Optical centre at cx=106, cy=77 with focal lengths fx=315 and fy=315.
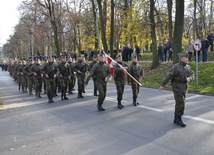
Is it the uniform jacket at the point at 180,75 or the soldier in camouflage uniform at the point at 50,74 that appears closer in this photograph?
the uniform jacket at the point at 180,75

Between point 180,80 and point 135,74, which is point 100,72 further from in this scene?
point 180,80

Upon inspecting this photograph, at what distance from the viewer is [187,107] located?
10906 millimetres

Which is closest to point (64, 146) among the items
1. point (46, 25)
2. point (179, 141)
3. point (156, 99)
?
point (179, 141)

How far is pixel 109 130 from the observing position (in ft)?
26.7

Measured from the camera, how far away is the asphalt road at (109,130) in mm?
6527

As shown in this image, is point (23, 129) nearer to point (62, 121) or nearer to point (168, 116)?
point (62, 121)

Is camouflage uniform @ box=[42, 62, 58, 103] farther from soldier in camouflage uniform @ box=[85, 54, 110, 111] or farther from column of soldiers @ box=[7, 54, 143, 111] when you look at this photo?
soldier in camouflage uniform @ box=[85, 54, 110, 111]

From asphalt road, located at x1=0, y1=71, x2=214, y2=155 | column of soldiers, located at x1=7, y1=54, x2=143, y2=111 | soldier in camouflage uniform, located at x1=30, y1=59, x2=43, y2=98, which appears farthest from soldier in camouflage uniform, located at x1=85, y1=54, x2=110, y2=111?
soldier in camouflage uniform, located at x1=30, y1=59, x2=43, y2=98

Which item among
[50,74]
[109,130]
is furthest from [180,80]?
[50,74]

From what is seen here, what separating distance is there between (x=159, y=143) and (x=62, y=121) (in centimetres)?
378

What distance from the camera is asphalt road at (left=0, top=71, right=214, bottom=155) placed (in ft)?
21.4

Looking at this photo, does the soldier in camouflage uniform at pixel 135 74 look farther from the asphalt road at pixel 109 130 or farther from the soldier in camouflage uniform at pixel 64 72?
the soldier in camouflage uniform at pixel 64 72

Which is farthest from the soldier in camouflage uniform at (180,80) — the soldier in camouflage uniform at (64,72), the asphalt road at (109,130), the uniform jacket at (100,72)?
the soldier in camouflage uniform at (64,72)

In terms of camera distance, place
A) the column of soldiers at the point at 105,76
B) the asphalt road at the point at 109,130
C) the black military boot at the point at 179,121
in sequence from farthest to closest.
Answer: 1. the column of soldiers at the point at 105,76
2. the black military boot at the point at 179,121
3. the asphalt road at the point at 109,130
